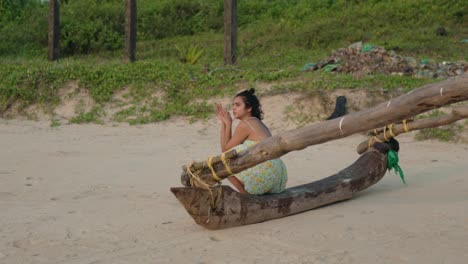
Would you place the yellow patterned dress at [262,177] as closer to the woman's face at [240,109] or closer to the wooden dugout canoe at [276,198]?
the wooden dugout canoe at [276,198]

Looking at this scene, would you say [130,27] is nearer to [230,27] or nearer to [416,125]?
[230,27]

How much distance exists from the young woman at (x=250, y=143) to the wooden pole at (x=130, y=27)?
6501mm

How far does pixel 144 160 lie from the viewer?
8.35 meters

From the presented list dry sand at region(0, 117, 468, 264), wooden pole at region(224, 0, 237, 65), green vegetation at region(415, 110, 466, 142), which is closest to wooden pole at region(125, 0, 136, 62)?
wooden pole at region(224, 0, 237, 65)

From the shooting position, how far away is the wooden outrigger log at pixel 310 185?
14.0ft

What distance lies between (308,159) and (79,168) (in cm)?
268

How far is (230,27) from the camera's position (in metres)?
11.7

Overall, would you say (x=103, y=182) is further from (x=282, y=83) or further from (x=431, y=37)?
(x=431, y=37)

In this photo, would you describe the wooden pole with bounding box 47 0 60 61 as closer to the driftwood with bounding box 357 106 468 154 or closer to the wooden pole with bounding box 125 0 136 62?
the wooden pole with bounding box 125 0 136 62

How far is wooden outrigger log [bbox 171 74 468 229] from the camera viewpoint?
428 centimetres

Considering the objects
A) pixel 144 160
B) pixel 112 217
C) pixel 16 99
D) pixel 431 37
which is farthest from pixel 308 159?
pixel 431 37

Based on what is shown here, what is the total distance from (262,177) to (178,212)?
2.95ft

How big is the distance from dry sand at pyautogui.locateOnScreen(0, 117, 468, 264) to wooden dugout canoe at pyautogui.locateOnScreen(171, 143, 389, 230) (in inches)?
3.6

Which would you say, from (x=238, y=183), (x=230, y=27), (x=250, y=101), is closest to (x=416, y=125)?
(x=250, y=101)
